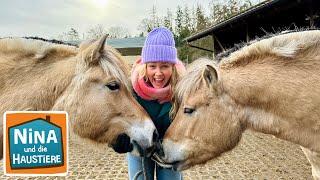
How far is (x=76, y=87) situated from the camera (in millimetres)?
3031

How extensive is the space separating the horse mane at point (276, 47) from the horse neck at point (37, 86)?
1.24 m

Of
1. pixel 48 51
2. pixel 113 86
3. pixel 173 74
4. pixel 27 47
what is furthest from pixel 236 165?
pixel 27 47

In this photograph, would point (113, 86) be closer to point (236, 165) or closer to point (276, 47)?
point (276, 47)

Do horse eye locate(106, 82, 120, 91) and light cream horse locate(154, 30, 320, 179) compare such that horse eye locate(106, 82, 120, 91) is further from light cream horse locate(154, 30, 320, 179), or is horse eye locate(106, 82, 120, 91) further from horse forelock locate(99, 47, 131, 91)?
light cream horse locate(154, 30, 320, 179)

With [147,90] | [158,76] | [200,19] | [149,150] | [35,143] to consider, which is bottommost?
[149,150]

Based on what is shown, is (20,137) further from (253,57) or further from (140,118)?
(253,57)

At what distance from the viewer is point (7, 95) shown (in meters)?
2.94

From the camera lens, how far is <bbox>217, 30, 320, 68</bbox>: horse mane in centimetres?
298

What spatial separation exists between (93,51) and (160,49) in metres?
0.60

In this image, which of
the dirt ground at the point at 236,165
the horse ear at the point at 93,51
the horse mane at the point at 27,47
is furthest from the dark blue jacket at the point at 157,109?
the dirt ground at the point at 236,165

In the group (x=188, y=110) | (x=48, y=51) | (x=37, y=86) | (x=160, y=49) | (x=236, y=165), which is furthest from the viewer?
(x=236, y=165)

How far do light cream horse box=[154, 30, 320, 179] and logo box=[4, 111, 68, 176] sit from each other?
1.06 m

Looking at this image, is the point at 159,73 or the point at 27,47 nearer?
the point at 27,47

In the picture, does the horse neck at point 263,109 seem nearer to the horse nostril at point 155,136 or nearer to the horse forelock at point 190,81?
the horse forelock at point 190,81
